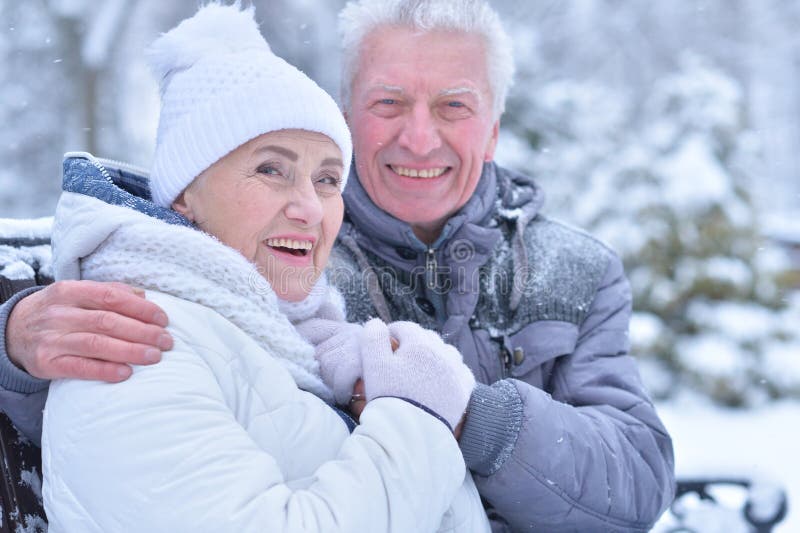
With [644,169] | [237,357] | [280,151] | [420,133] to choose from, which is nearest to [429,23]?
[420,133]

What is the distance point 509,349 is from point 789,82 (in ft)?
51.5

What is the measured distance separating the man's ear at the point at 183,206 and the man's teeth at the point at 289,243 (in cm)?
20

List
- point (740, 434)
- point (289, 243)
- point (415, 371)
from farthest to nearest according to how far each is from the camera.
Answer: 1. point (740, 434)
2. point (289, 243)
3. point (415, 371)

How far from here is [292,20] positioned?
9484mm

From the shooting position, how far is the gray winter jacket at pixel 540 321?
221 cm

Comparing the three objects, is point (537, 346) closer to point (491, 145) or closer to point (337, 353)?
point (491, 145)

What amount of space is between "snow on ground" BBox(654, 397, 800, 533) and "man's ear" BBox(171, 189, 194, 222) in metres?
4.97

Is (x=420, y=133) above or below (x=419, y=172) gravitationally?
above

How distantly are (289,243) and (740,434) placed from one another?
20.8 ft

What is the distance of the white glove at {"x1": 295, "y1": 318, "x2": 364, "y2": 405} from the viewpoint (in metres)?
1.87

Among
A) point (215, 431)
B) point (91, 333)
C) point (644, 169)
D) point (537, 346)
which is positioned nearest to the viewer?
point (215, 431)

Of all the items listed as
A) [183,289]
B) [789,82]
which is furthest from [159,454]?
[789,82]

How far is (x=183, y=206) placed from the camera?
6.26ft

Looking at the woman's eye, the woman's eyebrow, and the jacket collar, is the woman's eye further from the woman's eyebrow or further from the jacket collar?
the jacket collar
